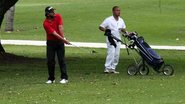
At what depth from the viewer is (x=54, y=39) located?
46.7ft

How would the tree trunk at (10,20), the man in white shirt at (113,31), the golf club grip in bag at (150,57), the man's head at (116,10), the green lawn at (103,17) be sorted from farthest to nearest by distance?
the tree trunk at (10,20) < the green lawn at (103,17) < the man in white shirt at (113,31) < the man's head at (116,10) < the golf club grip in bag at (150,57)

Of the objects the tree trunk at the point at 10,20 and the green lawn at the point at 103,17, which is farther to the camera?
the tree trunk at the point at 10,20

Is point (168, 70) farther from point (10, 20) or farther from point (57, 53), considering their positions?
point (10, 20)

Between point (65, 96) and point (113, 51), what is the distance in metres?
4.70

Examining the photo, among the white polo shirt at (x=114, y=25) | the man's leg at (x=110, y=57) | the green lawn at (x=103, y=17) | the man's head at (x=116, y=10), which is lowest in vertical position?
the green lawn at (x=103, y=17)

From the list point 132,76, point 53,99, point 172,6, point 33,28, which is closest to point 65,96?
point 53,99

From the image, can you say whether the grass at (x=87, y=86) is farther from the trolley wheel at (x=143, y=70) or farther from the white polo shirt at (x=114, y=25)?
the white polo shirt at (x=114, y=25)

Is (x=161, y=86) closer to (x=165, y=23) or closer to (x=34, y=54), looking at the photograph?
(x=34, y=54)

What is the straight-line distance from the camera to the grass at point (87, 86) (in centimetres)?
1189

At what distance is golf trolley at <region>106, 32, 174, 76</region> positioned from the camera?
51.8ft

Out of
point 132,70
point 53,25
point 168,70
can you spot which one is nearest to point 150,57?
point 168,70

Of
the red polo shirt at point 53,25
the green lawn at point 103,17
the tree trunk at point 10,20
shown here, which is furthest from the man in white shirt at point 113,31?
the tree trunk at point 10,20

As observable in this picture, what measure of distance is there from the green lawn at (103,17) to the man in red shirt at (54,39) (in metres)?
16.9

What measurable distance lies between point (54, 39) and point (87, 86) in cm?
132
